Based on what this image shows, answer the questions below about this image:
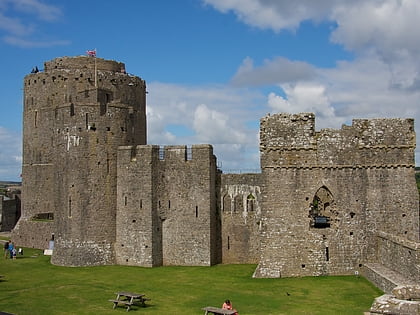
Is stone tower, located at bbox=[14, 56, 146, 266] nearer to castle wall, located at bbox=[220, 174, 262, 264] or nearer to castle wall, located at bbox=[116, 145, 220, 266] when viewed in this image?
castle wall, located at bbox=[116, 145, 220, 266]

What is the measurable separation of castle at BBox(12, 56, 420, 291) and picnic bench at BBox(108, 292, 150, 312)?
6810mm

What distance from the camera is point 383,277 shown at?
20516 mm

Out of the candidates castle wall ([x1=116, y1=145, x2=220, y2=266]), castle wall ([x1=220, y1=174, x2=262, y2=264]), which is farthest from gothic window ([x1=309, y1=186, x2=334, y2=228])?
castle wall ([x1=116, y1=145, x2=220, y2=266])

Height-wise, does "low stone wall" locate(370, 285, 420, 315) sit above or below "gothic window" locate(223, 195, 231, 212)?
below

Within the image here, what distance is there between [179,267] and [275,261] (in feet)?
22.9

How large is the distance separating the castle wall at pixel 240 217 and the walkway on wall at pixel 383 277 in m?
8.01

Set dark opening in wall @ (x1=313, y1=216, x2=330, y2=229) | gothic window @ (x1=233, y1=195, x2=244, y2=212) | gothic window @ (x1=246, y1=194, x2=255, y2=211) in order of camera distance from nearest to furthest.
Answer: dark opening in wall @ (x1=313, y1=216, x2=330, y2=229), gothic window @ (x1=246, y1=194, x2=255, y2=211), gothic window @ (x1=233, y1=195, x2=244, y2=212)

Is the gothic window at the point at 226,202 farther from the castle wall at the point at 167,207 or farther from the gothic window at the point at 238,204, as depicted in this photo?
the castle wall at the point at 167,207

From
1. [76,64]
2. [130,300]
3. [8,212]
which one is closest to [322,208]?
[130,300]

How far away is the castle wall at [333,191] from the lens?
2409 cm

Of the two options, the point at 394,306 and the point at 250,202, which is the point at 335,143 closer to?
the point at 250,202

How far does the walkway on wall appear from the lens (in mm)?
19328

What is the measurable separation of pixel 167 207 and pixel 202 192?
7.60 feet

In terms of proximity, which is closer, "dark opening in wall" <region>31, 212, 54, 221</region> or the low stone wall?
the low stone wall
